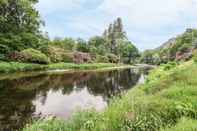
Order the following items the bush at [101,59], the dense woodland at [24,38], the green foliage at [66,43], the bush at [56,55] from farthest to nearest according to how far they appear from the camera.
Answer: the bush at [101,59] → the green foliage at [66,43] → the bush at [56,55] → the dense woodland at [24,38]

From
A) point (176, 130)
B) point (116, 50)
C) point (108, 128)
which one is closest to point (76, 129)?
point (108, 128)

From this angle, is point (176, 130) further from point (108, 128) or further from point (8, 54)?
point (8, 54)

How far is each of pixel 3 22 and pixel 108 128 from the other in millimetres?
32727

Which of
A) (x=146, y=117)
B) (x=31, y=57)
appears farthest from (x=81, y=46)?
(x=146, y=117)

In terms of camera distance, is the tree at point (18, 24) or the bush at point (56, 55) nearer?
the tree at point (18, 24)

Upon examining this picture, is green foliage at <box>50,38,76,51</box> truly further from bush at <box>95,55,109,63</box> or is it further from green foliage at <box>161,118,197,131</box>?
green foliage at <box>161,118,197,131</box>

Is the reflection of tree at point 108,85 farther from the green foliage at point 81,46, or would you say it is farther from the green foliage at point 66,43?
the green foliage at point 81,46

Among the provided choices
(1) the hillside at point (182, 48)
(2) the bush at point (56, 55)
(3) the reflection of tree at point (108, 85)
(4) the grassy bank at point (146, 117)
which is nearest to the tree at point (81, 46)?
(2) the bush at point (56, 55)

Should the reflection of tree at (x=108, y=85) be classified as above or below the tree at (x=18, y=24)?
below

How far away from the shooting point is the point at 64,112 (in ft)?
35.3

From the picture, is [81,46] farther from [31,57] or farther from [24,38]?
[31,57]

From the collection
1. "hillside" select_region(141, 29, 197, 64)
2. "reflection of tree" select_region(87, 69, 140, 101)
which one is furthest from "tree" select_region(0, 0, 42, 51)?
"hillside" select_region(141, 29, 197, 64)

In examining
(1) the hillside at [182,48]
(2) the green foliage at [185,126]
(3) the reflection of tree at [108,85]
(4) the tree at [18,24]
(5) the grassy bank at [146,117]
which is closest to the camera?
(2) the green foliage at [185,126]

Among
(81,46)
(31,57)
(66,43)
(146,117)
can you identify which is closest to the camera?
(146,117)
